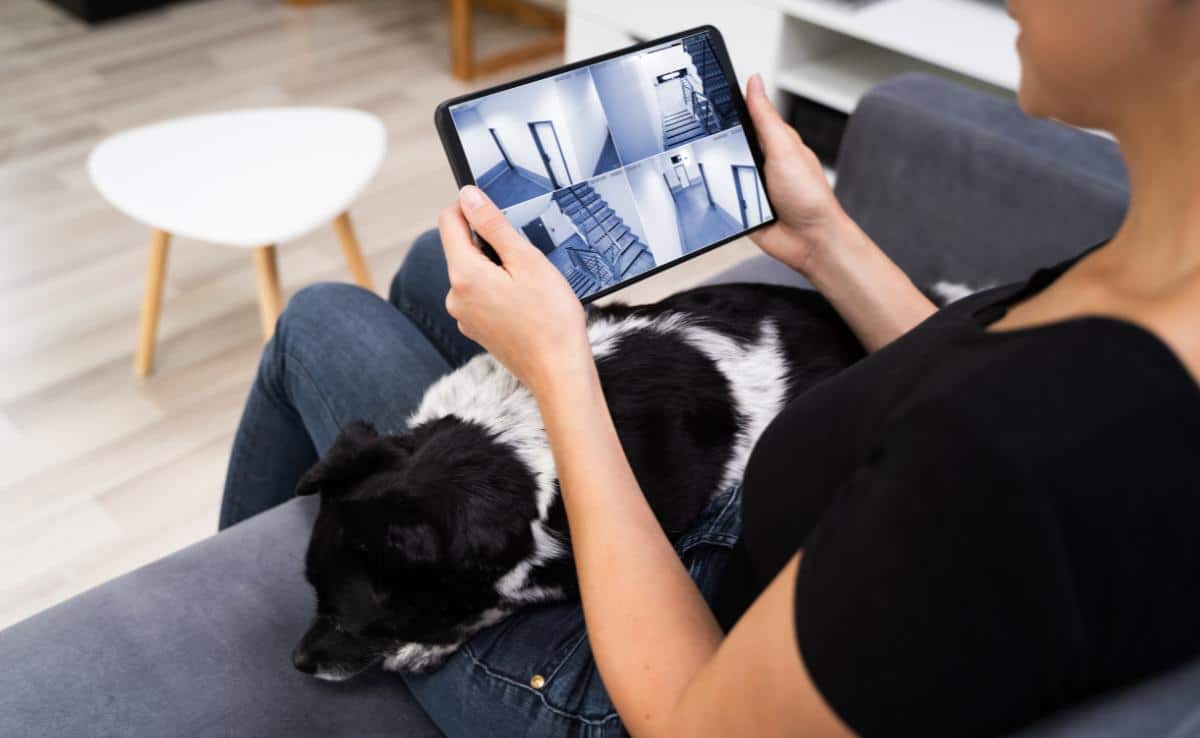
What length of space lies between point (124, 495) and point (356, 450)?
3.48 feet

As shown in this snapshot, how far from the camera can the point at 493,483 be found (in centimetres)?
98

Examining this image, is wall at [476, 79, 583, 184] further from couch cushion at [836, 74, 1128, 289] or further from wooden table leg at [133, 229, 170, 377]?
wooden table leg at [133, 229, 170, 377]

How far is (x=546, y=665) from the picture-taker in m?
0.94

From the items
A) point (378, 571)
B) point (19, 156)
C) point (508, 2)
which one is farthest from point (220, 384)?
point (508, 2)

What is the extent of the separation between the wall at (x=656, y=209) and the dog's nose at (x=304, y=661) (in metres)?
0.52

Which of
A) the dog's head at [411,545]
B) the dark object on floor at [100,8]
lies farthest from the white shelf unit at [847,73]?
the dark object on floor at [100,8]

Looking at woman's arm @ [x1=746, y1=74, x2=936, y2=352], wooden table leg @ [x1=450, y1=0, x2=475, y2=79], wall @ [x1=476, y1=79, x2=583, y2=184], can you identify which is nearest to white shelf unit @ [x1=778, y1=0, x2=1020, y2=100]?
wooden table leg @ [x1=450, y1=0, x2=475, y2=79]

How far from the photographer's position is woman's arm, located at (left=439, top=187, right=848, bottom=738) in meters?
0.62

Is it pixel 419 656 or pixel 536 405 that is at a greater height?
pixel 536 405

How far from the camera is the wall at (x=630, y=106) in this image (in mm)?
1069

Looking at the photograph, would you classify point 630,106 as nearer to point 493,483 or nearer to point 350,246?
point 493,483

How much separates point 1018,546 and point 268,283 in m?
1.67

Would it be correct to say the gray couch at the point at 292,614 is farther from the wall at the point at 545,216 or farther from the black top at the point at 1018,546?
the wall at the point at 545,216

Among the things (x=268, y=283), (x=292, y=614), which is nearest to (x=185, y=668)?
(x=292, y=614)
